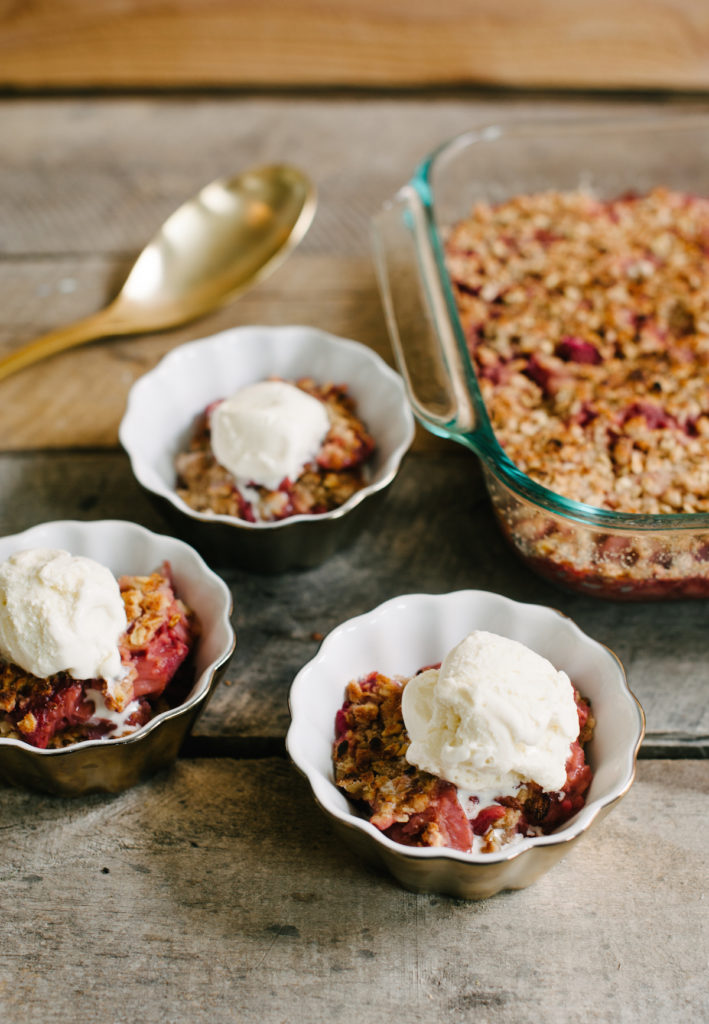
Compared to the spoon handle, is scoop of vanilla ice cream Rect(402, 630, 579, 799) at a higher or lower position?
higher

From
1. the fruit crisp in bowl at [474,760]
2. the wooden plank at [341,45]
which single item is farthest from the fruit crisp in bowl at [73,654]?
the wooden plank at [341,45]

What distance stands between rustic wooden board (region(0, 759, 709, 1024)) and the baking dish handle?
1.65 feet

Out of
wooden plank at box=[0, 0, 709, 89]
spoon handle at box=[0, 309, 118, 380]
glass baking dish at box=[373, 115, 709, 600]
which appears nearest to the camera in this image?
glass baking dish at box=[373, 115, 709, 600]

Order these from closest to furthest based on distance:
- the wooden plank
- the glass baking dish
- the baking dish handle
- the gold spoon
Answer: the glass baking dish → the baking dish handle → the gold spoon → the wooden plank

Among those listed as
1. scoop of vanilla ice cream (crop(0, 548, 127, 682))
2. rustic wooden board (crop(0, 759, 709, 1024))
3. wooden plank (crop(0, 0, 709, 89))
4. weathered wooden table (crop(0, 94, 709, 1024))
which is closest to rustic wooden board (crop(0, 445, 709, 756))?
weathered wooden table (crop(0, 94, 709, 1024))

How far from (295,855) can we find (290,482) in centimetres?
46

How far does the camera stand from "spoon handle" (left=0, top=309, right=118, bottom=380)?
140 centimetres

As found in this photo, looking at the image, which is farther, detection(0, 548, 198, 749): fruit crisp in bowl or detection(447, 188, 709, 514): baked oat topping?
detection(447, 188, 709, 514): baked oat topping

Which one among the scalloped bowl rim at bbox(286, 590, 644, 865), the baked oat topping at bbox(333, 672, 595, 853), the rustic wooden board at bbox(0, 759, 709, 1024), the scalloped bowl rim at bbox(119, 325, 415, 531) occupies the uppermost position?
the scalloped bowl rim at bbox(119, 325, 415, 531)

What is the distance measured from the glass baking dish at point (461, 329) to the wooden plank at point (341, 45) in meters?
0.52

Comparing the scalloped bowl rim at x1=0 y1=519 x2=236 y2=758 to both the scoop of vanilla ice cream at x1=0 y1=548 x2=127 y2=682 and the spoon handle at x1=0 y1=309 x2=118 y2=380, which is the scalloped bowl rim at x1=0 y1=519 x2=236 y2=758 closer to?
the scoop of vanilla ice cream at x1=0 y1=548 x2=127 y2=682

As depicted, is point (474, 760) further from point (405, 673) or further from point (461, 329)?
point (461, 329)

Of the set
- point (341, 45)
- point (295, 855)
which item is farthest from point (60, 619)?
point (341, 45)

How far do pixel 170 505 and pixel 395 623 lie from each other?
12.6 inches
